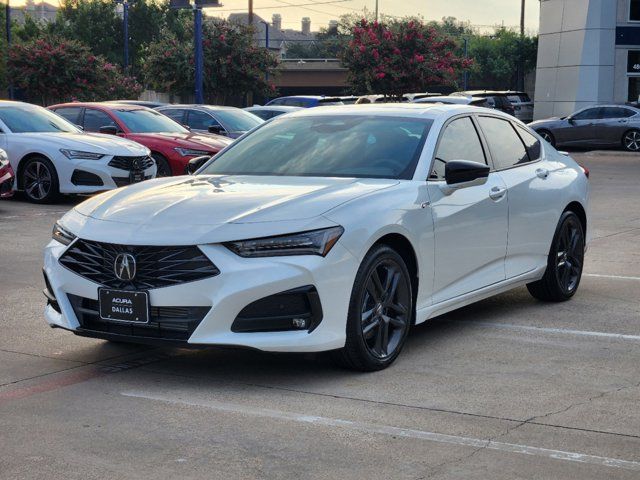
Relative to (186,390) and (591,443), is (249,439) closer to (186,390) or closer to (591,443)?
(186,390)

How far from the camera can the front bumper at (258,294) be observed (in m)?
5.80

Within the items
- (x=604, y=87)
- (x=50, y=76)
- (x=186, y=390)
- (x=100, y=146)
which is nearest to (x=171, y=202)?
(x=186, y=390)

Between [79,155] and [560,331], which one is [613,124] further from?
[560,331]

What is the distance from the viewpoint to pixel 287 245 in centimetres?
590

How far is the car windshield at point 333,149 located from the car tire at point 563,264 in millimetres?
1792

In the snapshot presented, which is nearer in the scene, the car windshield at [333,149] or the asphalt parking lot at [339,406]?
the asphalt parking lot at [339,406]

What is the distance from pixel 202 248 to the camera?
5863mm

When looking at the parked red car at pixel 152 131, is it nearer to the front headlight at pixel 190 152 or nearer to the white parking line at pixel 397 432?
the front headlight at pixel 190 152

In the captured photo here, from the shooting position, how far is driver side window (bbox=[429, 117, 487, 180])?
23.5 feet

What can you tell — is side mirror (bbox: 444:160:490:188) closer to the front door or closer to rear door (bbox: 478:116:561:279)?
the front door

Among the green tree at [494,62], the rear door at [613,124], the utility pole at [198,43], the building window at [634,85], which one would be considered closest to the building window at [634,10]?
the building window at [634,85]

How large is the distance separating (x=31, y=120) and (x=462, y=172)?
39.0ft

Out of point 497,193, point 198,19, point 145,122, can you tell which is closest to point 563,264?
point 497,193

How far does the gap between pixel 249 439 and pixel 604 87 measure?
139 ft
